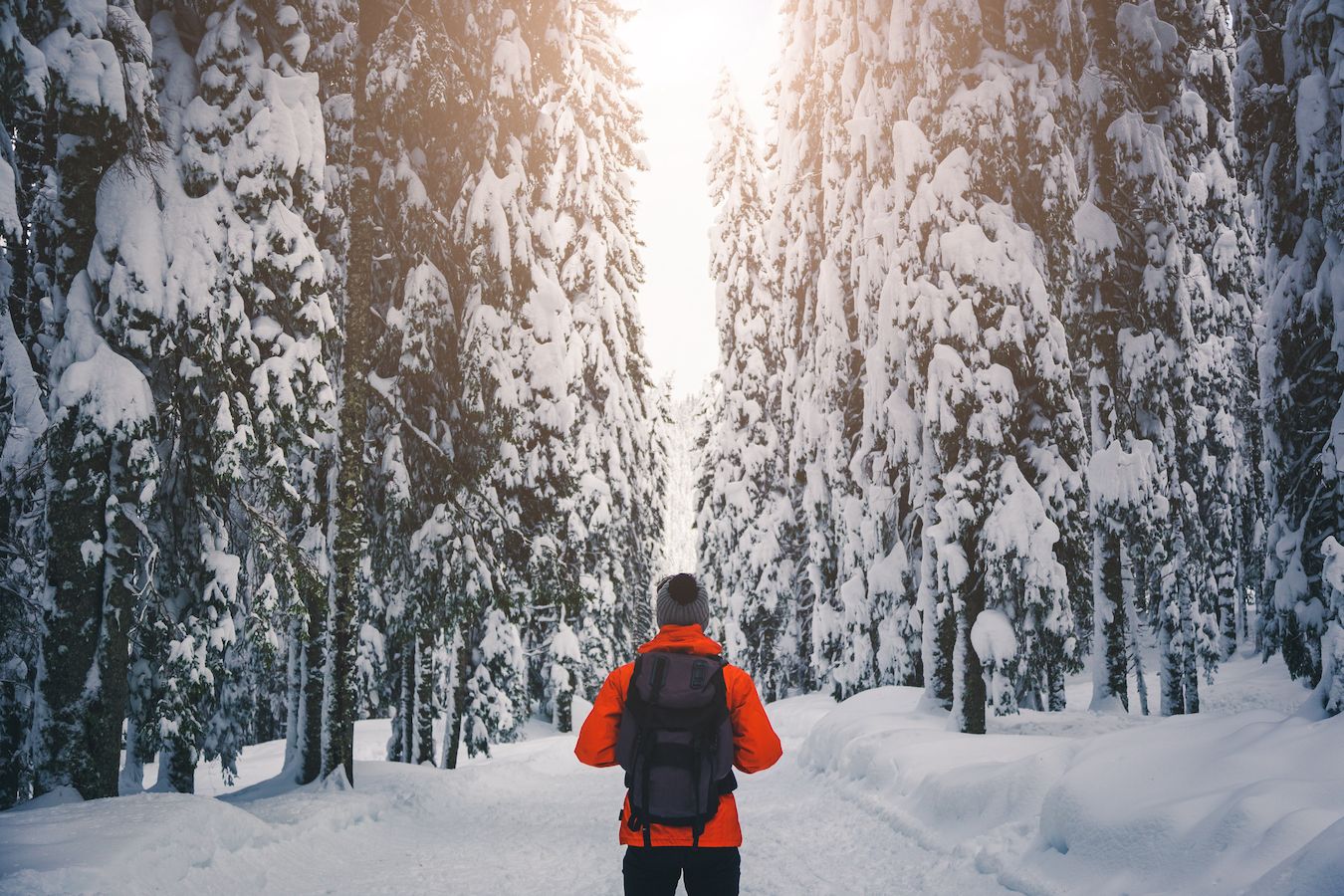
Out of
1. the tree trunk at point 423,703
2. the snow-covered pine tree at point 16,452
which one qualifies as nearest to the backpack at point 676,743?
the snow-covered pine tree at point 16,452

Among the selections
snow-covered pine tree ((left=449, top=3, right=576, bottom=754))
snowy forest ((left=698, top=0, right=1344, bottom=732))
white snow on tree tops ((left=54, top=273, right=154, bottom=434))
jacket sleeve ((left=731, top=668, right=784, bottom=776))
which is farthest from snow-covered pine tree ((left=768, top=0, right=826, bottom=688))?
jacket sleeve ((left=731, top=668, right=784, bottom=776))

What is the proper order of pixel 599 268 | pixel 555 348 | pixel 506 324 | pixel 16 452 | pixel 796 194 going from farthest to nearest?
1. pixel 796 194
2. pixel 599 268
3. pixel 555 348
4. pixel 506 324
5. pixel 16 452

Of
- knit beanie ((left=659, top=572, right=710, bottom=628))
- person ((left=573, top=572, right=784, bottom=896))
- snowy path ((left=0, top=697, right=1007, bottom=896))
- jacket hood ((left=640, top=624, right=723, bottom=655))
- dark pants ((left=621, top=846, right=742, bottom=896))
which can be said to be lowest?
snowy path ((left=0, top=697, right=1007, bottom=896))

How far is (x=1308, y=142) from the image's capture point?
264 inches

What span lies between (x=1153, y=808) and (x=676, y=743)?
3.48 metres

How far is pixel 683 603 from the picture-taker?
12.6 feet

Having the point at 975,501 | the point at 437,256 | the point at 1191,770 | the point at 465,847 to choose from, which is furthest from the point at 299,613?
the point at 975,501

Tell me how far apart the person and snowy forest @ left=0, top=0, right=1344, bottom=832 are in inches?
206

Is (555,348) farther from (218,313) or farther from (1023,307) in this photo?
(1023,307)

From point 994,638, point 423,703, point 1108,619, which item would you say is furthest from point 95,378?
point 1108,619

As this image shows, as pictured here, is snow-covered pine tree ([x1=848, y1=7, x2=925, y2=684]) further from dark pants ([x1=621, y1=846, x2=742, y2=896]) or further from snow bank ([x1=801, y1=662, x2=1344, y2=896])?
dark pants ([x1=621, y1=846, x2=742, y2=896])

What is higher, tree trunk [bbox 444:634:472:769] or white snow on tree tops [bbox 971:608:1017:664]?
white snow on tree tops [bbox 971:608:1017:664]

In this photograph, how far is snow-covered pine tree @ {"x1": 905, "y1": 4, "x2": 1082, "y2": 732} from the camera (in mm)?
12180

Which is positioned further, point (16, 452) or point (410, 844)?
point (410, 844)
